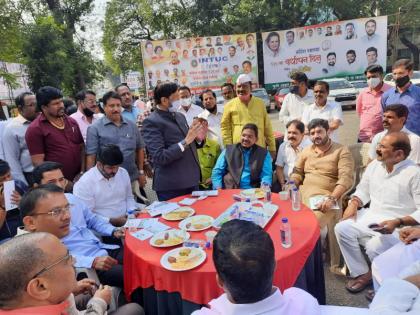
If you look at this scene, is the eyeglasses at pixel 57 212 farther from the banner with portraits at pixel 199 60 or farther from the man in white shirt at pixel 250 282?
the banner with portraits at pixel 199 60

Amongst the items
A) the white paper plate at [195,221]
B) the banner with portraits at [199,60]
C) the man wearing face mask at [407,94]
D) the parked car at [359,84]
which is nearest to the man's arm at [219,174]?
the white paper plate at [195,221]

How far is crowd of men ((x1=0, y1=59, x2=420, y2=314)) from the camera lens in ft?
4.43

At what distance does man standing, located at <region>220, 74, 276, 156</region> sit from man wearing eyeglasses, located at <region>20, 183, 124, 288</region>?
7.64ft

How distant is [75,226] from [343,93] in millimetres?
13374

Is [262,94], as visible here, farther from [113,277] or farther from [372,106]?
[113,277]

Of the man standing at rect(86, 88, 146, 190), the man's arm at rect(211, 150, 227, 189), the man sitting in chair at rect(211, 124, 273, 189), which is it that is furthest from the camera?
the man's arm at rect(211, 150, 227, 189)

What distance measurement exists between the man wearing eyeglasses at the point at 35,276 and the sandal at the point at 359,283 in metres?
2.47

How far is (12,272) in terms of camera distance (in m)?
1.30

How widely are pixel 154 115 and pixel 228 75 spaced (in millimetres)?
12899

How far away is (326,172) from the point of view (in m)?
3.61

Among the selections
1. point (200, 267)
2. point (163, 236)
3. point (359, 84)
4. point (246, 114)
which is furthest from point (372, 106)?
point (359, 84)

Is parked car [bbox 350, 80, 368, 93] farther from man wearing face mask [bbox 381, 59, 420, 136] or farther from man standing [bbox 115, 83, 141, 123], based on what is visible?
man standing [bbox 115, 83, 141, 123]

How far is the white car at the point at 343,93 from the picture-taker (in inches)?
529

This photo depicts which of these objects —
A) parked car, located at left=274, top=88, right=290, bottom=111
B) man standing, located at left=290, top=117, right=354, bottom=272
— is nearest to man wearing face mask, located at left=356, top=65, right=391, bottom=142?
man standing, located at left=290, top=117, right=354, bottom=272
